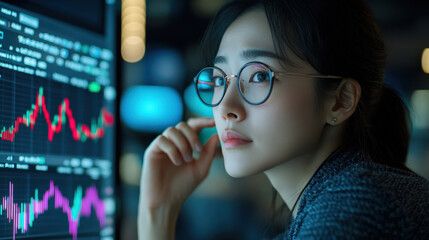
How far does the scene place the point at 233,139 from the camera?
3.47 ft

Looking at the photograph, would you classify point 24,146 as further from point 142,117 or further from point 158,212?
point 142,117

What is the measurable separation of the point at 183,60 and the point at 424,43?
1.99 m

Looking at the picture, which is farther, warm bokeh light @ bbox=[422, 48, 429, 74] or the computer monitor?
warm bokeh light @ bbox=[422, 48, 429, 74]

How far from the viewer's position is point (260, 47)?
1042 mm

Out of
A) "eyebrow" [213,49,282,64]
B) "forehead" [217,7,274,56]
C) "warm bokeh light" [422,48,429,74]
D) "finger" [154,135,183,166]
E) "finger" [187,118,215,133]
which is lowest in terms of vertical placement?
"finger" [154,135,183,166]

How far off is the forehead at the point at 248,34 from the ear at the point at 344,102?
0.67ft

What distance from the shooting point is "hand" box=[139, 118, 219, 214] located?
134cm

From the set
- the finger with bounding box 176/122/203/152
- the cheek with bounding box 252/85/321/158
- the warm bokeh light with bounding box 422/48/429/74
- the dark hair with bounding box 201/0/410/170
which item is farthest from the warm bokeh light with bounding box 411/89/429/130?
the cheek with bounding box 252/85/321/158

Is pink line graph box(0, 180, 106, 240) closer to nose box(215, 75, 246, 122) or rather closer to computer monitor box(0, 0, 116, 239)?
computer monitor box(0, 0, 116, 239)

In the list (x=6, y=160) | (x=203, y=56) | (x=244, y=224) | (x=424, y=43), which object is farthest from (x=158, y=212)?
(x=424, y=43)

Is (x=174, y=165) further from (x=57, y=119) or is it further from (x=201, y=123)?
(x=57, y=119)

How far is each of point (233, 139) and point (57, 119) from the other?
40cm

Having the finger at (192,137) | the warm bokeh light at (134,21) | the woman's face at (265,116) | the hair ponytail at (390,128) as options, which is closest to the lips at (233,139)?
the woman's face at (265,116)

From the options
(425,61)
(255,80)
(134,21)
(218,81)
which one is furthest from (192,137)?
(425,61)
